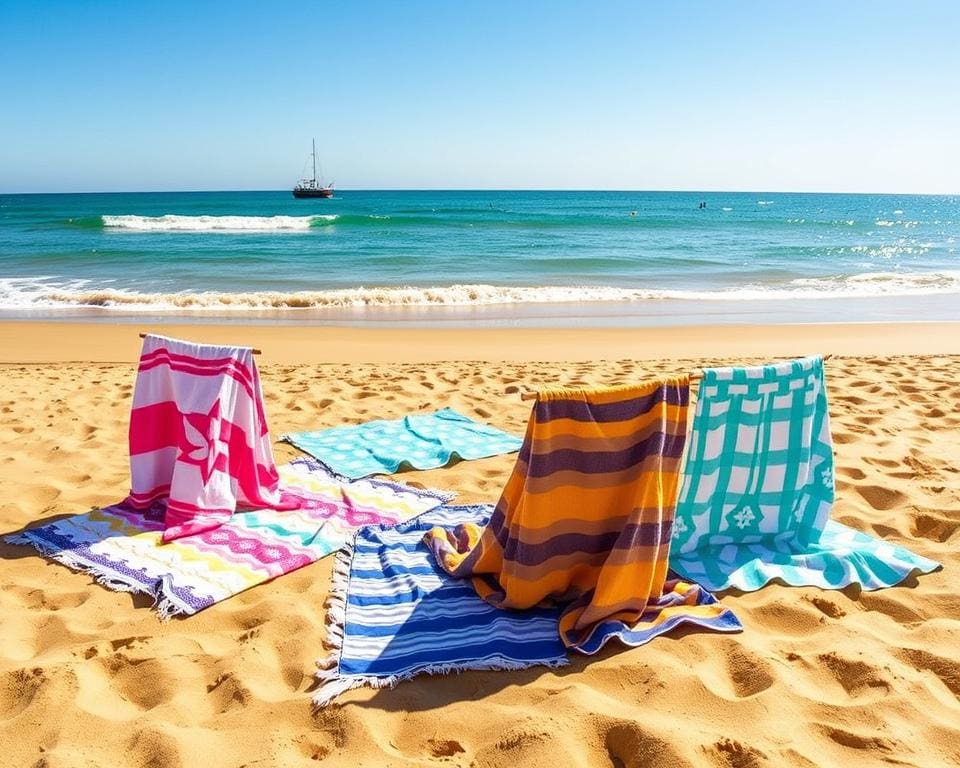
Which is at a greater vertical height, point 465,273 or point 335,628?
point 335,628

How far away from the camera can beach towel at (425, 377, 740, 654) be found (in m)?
3.02

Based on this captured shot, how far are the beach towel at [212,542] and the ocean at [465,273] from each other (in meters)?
7.98

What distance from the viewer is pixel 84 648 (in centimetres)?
293

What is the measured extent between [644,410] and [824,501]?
4.73ft

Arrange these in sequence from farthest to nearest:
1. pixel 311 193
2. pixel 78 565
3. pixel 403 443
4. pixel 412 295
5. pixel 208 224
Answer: pixel 311 193 → pixel 208 224 → pixel 412 295 → pixel 403 443 → pixel 78 565

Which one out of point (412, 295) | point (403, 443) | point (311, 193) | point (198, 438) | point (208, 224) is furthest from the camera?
point (311, 193)

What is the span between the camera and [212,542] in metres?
3.88

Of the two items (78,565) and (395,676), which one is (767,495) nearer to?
(395,676)

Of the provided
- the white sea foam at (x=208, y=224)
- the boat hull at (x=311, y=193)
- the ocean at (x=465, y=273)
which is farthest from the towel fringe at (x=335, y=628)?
the boat hull at (x=311, y=193)

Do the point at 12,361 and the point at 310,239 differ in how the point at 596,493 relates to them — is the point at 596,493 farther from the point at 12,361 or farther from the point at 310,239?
the point at 310,239

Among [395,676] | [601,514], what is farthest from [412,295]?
[395,676]

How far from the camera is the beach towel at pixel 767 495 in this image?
11.7 feet

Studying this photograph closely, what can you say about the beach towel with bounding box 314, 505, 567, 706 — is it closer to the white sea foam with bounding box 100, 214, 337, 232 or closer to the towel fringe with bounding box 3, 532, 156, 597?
the towel fringe with bounding box 3, 532, 156, 597

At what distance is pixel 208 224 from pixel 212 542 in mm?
35811
